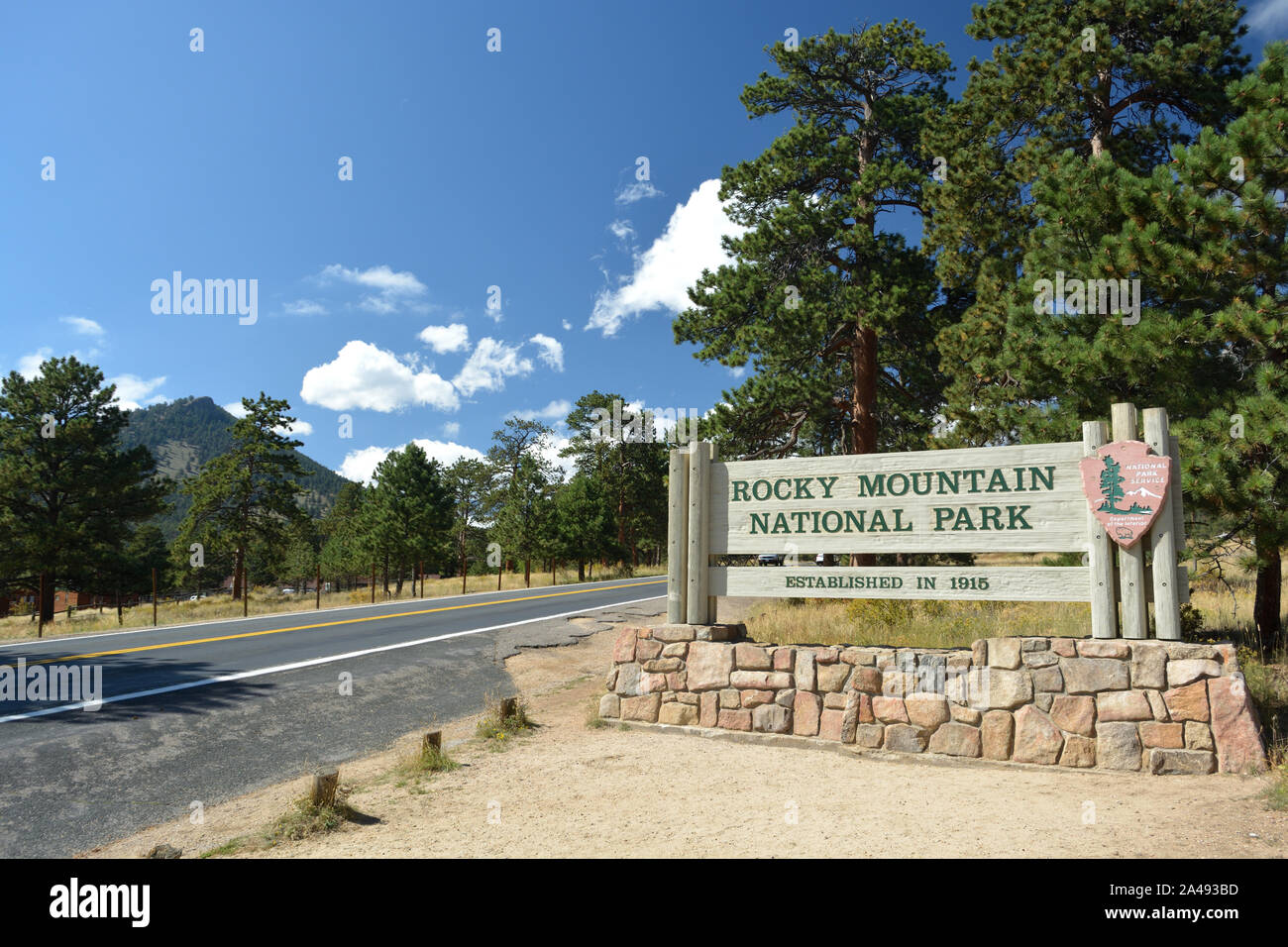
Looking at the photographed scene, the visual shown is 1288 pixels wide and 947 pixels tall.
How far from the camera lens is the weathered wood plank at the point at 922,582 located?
6348 mm

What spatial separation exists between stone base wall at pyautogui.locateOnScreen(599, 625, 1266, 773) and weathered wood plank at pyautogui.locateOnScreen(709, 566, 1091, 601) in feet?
1.50

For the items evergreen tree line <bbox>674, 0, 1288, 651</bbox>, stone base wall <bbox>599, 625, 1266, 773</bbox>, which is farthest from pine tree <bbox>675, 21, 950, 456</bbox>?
stone base wall <bbox>599, 625, 1266, 773</bbox>

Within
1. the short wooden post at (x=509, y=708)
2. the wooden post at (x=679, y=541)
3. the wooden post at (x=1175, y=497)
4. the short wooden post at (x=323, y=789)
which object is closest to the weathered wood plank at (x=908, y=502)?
the wooden post at (x=679, y=541)

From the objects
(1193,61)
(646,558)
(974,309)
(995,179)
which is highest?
(1193,61)

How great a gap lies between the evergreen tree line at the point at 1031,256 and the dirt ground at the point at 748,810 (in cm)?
423

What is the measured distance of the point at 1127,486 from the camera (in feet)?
20.2

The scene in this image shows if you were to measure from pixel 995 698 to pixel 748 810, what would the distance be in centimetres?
262

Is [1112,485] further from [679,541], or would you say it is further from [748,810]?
[748,810]

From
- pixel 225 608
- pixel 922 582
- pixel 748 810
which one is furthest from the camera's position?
pixel 225 608

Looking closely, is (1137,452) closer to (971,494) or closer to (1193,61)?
(971,494)

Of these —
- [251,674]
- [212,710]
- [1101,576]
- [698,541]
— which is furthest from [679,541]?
[251,674]

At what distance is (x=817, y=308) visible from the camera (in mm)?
14914

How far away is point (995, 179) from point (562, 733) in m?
11.4

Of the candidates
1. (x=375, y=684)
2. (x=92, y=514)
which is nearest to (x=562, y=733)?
(x=375, y=684)
